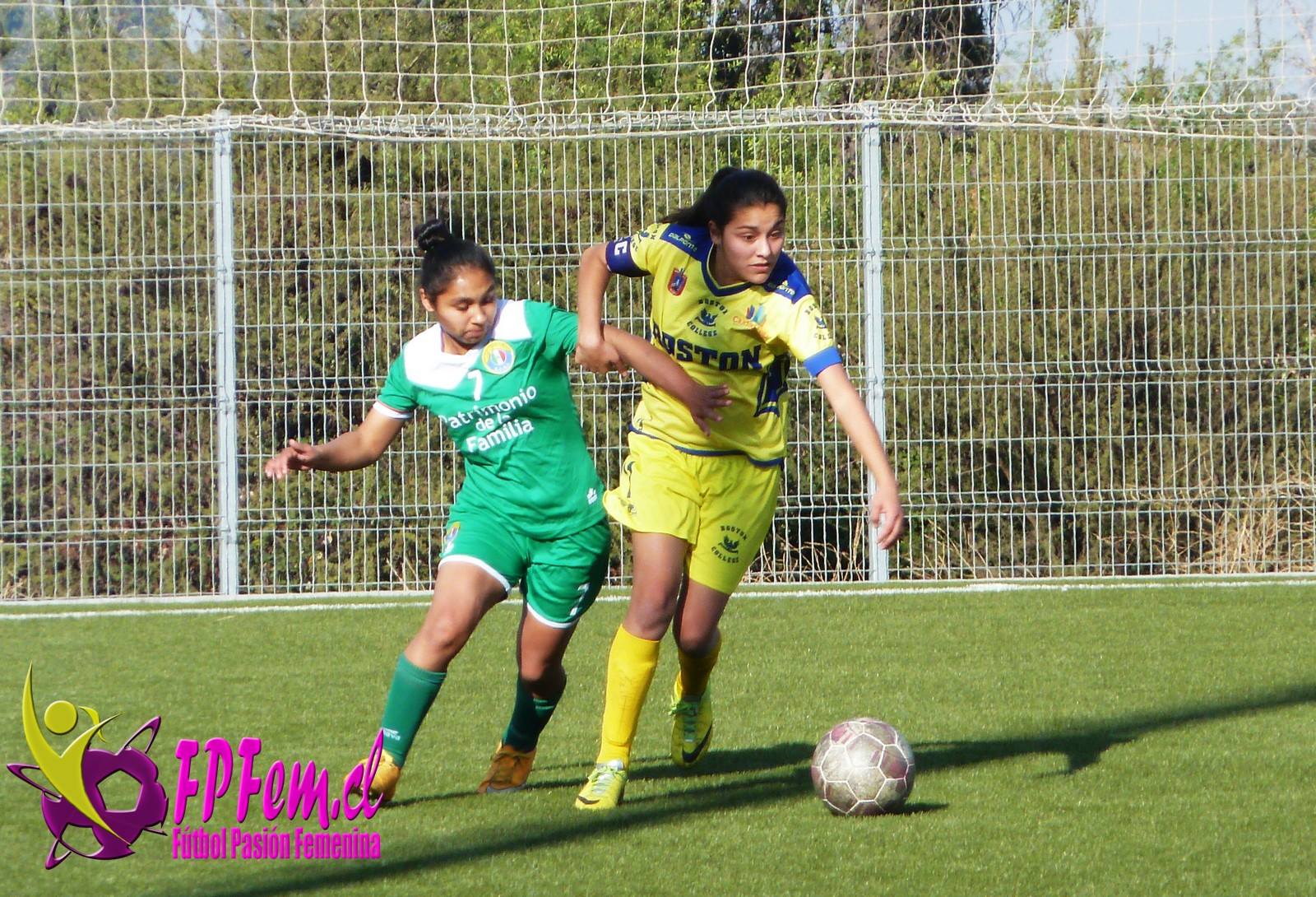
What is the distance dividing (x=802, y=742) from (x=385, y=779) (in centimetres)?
169

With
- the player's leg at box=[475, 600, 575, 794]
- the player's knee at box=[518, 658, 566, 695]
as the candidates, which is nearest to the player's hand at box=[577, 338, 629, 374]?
the player's leg at box=[475, 600, 575, 794]

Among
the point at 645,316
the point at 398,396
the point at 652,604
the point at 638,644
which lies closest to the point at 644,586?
the point at 652,604

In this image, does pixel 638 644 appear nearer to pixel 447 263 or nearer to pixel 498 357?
pixel 498 357

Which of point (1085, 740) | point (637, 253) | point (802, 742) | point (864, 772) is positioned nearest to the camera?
point (864, 772)

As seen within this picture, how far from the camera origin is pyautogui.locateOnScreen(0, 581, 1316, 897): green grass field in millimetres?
4254

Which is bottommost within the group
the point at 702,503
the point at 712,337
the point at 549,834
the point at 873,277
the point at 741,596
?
the point at 741,596

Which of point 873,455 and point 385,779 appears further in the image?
point 385,779

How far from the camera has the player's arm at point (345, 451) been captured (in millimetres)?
5113

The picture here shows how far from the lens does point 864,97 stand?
14.0 meters

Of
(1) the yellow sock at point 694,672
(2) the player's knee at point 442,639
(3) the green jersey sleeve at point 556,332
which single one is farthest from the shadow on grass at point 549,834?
(3) the green jersey sleeve at point 556,332

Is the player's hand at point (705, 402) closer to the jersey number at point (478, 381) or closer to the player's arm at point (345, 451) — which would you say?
the jersey number at point (478, 381)

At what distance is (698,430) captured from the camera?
5.34 meters

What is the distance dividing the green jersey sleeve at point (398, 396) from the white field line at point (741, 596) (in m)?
5.16

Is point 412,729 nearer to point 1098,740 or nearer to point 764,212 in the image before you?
point 764,212
